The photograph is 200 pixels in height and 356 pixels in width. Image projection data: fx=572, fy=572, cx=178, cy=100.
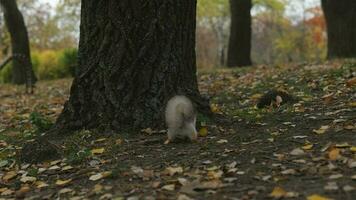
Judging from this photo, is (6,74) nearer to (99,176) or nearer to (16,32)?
(16,32)

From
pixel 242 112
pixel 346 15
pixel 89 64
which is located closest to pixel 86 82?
pixel 89 64

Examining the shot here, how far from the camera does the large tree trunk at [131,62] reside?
251 inches

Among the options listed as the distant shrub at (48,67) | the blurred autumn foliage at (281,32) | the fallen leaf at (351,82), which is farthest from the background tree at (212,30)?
the fallen leaf at (351,82)

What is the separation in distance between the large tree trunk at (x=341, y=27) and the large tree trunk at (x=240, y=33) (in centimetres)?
248

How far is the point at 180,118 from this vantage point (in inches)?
222

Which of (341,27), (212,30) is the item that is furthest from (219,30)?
(341,27)

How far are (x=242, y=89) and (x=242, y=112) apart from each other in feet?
7.70

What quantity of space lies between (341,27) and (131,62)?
8.50m

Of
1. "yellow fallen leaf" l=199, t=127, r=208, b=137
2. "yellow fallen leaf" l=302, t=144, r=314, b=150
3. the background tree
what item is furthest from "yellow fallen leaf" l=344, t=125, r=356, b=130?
the background tree

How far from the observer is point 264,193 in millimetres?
4191

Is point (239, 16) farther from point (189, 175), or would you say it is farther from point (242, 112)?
point (189, 175)

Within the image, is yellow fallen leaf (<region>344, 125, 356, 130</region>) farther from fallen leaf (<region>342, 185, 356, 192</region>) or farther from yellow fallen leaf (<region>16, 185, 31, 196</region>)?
yellow fallen leaf (<region>16, 185, 31, 196</region>)

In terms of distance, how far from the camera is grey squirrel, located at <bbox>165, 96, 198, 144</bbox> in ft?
18.3

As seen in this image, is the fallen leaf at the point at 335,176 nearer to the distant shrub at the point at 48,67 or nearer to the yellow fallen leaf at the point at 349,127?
the yellow fallen leaf at the point at 349,127
